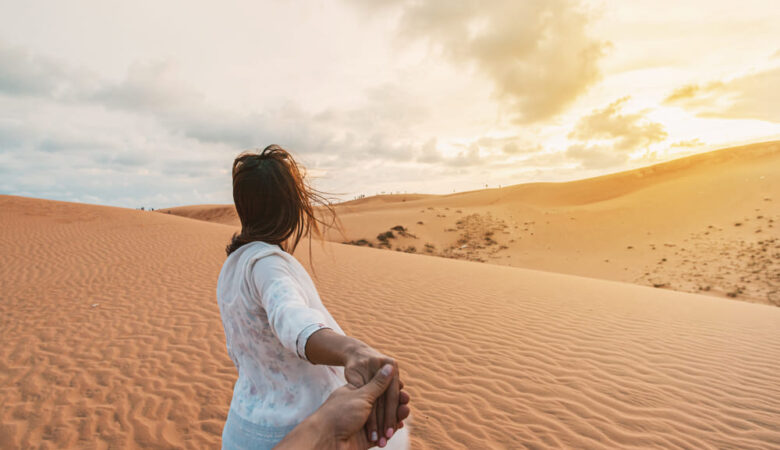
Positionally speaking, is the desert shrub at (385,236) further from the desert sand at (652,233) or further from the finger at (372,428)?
the finger at (372,428)

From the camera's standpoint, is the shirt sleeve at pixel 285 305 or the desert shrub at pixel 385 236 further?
the desert shrub at pixel 385 236

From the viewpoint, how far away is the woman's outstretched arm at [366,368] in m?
0.87

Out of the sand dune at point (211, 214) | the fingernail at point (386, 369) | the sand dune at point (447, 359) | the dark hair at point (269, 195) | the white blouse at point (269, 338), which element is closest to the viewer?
the fingernail at point (386, 369)

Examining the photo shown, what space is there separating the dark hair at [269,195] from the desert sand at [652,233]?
16210 millimetres

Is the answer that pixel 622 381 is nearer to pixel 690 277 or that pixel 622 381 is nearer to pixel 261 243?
pixel 261 243

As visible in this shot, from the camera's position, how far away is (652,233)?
21.2 meters

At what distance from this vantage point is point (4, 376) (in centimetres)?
484

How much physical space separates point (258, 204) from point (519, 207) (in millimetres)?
31599

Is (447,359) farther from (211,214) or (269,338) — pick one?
(211,214)

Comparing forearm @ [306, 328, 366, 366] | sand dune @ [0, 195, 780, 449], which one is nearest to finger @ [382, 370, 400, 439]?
forearm @ [306, 328, 366, 366]

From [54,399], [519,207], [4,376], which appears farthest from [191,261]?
[519,207]

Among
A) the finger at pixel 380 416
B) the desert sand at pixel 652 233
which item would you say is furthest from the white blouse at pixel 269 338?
the desert sand at pixel 652 233

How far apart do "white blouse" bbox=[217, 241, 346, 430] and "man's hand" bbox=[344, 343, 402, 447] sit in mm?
167

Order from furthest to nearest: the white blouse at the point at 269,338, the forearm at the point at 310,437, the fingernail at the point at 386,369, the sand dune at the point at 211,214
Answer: the sand dune at the point at 211,214
the white blouse at the point at 269,338
the fingernail at the point at 386,369
the forearm at the point at 310,437
